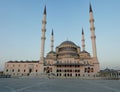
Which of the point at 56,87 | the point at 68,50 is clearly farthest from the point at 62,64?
the point at 56,87

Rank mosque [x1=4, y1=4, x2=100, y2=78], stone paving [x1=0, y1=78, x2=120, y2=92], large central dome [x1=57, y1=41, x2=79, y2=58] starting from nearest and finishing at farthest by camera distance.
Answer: stone paving [x1=0, y1=78, x2=120, y2=92] < mosque [x1=4, y1=4, x2=100, y2=78] < large central dome [x1=57, y1=41, x2=79, y2=58]

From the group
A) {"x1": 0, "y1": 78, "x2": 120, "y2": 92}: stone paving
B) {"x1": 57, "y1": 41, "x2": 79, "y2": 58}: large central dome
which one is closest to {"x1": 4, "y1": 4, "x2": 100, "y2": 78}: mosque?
{"x1": 57, "y1": 41, "x2": 79, "y2": 58}: large central dome

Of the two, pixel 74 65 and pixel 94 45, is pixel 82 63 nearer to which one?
pixel 74 65

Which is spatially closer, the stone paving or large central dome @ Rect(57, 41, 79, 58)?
the stone paving

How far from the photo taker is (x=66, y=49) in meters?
78.6

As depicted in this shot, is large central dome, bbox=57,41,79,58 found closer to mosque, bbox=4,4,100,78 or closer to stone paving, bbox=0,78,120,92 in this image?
mosque, bbox=4,4,100,78

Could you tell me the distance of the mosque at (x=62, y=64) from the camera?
2537 inches

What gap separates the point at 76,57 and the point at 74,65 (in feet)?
25.7

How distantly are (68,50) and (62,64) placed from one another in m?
12.4

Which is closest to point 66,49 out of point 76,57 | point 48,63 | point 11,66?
point 76,57

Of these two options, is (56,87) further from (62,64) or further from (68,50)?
(68,50)

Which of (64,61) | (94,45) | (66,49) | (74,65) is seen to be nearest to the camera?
(94,45)

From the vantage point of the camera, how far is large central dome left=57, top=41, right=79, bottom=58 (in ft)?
245

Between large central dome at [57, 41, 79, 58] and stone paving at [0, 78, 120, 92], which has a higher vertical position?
large central dome at [57, 41, 79, 58]
